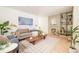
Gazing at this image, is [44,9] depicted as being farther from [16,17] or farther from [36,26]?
[16,17]

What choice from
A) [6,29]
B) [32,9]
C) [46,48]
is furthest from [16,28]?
[46,48]

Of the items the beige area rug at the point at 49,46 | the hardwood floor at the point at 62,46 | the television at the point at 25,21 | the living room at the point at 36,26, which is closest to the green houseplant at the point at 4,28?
the living room at the point at 36,26

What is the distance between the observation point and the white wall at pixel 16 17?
1.38 m

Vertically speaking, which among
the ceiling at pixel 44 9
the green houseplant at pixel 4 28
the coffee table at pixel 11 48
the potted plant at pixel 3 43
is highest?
the ceiling at pixel 44 9

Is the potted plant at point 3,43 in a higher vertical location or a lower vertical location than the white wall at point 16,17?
lower

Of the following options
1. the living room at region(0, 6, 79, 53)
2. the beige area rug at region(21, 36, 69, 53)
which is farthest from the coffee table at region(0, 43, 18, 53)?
the beige area rug at region(21, 36, 69, 53)

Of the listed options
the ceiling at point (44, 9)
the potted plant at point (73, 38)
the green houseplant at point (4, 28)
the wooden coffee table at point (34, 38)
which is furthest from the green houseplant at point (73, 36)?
the green houseplant at point (4, 28)

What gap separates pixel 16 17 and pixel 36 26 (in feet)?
1.04

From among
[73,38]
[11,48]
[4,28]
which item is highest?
[4,28]

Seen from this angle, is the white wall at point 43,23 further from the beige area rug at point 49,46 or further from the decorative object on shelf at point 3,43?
the decorative object on shelf at point 3,43

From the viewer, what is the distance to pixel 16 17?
1.40 meters

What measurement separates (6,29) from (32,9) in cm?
47

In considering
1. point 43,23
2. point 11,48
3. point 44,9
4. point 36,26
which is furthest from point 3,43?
point 44,9

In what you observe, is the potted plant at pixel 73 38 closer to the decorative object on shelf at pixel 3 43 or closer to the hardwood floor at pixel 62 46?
the hardwood floor at pixel 62 46
